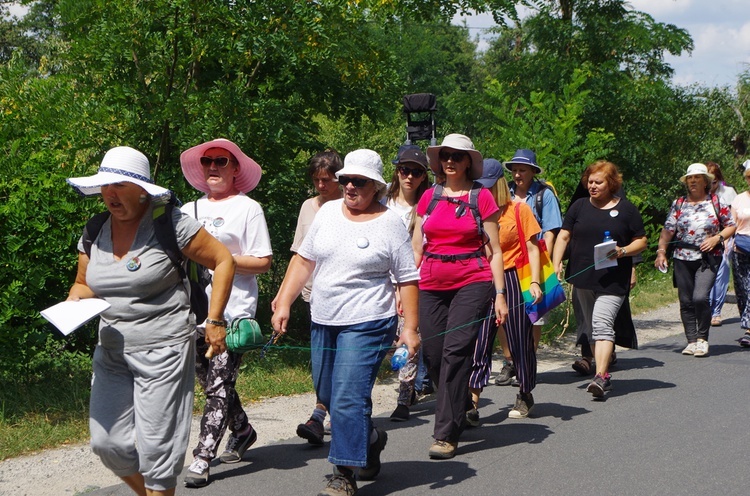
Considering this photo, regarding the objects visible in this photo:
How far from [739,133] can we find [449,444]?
2588 cm

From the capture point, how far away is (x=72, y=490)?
18.0 ft

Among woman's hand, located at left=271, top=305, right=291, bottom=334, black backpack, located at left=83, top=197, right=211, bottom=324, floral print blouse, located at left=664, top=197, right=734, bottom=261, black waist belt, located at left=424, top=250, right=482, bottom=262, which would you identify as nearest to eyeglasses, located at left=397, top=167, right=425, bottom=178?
black waist belt, located at left=424, top=250, right=482, bottom=262

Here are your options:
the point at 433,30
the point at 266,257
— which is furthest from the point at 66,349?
the point at 433,30

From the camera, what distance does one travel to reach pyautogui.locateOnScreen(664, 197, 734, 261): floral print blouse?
10109mm

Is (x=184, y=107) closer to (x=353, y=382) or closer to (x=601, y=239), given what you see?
(x=601, y=239)

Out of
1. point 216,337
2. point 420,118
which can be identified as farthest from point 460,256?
point 420,118

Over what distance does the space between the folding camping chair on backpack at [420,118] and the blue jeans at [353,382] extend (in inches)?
264

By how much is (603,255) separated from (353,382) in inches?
141

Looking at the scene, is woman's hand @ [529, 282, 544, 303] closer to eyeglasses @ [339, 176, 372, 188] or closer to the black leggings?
eyeglasses @ [339, 176, 372, 188]

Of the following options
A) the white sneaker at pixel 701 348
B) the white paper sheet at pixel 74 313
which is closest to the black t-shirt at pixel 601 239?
the white sneaker at pixel 701 348

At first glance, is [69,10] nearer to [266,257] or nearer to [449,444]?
[266,257]

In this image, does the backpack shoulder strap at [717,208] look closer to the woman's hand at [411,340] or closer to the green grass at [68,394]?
the green grass at [68,394]

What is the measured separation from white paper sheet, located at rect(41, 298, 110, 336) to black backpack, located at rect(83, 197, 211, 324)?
0.37m

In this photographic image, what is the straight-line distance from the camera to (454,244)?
630 cm
